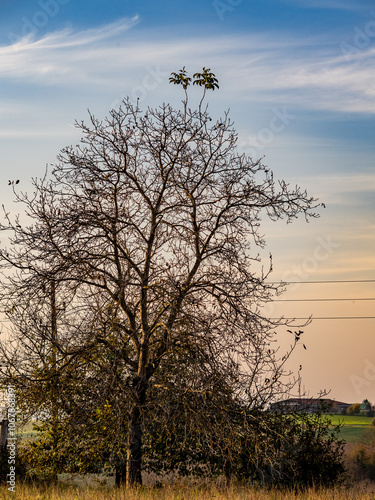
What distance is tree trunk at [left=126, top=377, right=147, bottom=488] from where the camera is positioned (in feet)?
40.7

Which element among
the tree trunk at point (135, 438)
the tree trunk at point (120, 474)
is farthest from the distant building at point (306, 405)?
the tree trunk at point (120, 474)

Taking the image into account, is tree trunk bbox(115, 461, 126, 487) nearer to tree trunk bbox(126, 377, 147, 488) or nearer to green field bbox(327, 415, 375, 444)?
tree trunk bbox(126, 377, 147, 488)

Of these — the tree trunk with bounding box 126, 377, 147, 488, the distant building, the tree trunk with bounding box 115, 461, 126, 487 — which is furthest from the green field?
the tree trunk with bounding box 126, 377, 147, 488

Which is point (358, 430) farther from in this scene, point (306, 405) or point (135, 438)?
point (135, 438)

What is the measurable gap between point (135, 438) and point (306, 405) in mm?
4252

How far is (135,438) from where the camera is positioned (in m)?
12.8

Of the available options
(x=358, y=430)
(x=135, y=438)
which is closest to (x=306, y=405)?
(x=135, y=438)

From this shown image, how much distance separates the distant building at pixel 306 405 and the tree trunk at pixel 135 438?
2.90 meters

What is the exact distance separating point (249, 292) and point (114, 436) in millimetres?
4136

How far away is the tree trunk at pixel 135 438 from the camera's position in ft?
40.7

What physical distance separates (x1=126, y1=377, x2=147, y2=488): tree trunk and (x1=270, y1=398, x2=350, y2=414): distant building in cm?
290

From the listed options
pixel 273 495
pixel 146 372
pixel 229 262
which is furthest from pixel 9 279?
pixel 273 495

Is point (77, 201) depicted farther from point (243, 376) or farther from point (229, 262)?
point (243, 376)

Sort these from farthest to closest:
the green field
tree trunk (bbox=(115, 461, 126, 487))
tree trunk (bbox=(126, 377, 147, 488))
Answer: the green field
tree trunk (bbox=(115, 461, 126, 487))
tree trunk (bbox=(126, 377, 147, 488))
